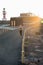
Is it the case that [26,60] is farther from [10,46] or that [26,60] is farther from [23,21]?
[23,21]

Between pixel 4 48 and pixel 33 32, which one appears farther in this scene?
pixel 33 32

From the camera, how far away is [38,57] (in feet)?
47.6

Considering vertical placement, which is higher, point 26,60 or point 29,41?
point 29,41

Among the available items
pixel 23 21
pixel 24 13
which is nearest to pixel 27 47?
pixel 23 21

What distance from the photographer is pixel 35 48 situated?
15.8 metres

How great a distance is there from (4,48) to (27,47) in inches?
89.8

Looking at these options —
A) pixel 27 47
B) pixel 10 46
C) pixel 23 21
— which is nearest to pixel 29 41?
pixel 27 47

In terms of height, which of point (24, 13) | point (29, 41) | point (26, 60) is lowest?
point (26, 60)

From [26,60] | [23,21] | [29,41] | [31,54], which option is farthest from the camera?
[23,21]

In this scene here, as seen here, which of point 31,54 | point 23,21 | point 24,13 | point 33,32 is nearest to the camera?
point 31,54

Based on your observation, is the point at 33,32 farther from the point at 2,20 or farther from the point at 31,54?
the point at 2,20

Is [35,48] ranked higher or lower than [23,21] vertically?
lower

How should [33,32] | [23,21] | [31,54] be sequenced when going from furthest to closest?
[23,21], [33,32], [31,54]

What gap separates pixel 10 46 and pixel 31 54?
2389 millimetres
